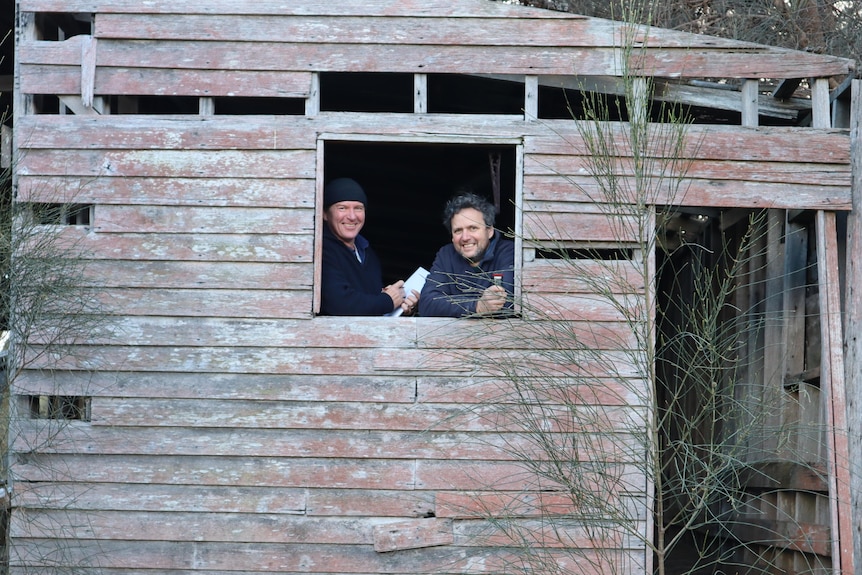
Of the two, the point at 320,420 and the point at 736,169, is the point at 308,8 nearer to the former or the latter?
the point at 320,420

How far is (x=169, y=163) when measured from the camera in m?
6.61

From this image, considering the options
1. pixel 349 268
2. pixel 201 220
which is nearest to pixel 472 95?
pixel 349 268

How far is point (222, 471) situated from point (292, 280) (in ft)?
4.15

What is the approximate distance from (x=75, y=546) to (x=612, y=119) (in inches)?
188

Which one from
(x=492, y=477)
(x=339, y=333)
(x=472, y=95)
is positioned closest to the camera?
(x=492, y=477)

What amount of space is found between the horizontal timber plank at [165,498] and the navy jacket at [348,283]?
1214 mm

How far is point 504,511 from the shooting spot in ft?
20.4

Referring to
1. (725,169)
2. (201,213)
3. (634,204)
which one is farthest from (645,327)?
(201,213)

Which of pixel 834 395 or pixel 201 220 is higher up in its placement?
pixel 201 220

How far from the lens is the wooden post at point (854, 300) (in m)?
6.43

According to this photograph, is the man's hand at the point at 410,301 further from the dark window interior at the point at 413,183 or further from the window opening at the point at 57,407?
the window opening at the point at 57,407

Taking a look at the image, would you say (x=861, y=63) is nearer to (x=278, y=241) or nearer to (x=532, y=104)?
(x=532, y=104)

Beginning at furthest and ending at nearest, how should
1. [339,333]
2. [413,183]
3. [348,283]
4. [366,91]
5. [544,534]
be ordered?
[413,183] < [366,91] < [348,283] < [339,333] < [544,534]

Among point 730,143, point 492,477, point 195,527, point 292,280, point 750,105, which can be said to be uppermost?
point 750,105
